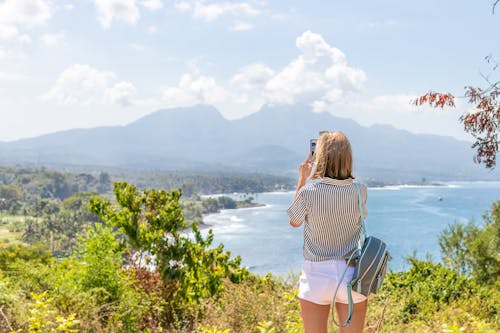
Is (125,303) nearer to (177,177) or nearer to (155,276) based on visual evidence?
(155,276)

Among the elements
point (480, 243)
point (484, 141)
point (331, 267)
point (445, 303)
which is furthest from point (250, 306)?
point (480, 243)

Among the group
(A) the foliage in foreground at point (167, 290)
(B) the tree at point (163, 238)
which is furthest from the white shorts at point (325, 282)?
(B) the tree at point (163, 238)

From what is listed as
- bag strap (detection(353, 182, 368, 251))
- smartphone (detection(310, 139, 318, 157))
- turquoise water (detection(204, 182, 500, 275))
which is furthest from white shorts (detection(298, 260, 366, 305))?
turquoise water (detection(204, 182, 500, 275))

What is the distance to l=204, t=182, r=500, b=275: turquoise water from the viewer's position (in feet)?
151

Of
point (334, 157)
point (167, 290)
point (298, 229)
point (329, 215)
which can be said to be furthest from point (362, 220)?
point (298, 229)

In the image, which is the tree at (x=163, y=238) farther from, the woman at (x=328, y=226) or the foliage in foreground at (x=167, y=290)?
the woman at (x=328, y=226)

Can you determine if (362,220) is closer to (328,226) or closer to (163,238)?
(328,226)

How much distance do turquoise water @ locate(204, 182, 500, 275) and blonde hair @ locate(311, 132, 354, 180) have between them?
28457 mm

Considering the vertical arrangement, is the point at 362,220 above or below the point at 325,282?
above

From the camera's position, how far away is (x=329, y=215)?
1.92 m

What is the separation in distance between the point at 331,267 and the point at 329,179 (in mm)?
340

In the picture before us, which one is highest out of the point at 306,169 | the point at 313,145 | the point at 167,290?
the point at 313,145

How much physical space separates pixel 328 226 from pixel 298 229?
2435 inches

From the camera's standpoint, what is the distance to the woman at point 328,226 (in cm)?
191
